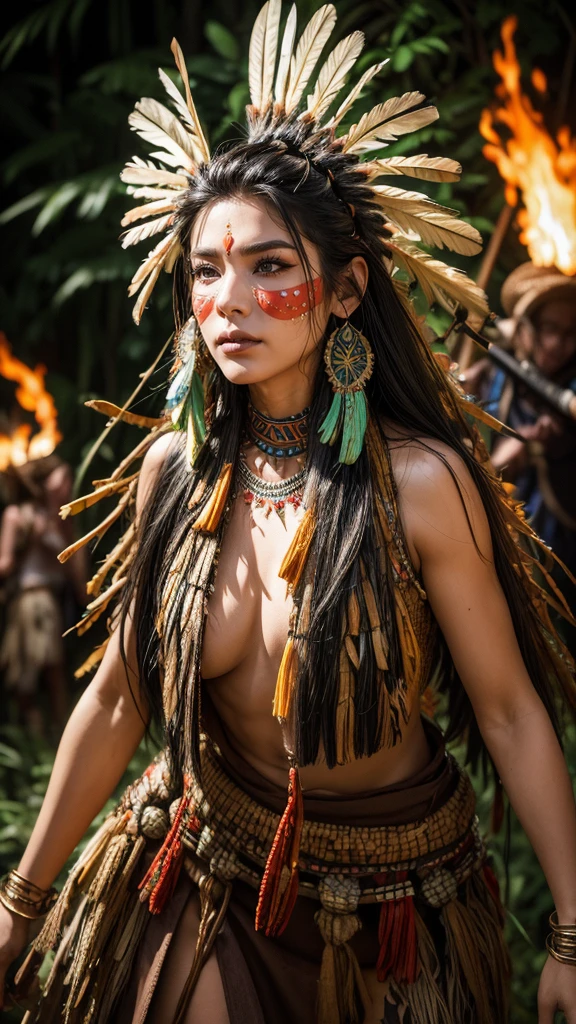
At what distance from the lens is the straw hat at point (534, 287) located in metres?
3.49

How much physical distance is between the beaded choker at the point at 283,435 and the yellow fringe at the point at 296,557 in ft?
0.61

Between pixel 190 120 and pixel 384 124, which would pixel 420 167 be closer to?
pixel 384 124

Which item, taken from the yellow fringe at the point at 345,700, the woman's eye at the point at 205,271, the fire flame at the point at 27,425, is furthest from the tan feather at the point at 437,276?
the fire flame at the point at 27,425

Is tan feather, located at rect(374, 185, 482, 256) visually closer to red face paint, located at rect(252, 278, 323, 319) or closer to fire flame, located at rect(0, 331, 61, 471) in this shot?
red face paint, located at rect(252, 278, 323, 319)

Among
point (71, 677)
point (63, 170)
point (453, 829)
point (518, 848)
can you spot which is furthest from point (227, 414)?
point (71, 677)

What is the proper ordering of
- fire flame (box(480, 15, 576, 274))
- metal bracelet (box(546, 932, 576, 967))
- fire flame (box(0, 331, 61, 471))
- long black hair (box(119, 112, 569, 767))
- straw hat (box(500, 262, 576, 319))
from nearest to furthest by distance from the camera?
metal bracelet (box(546, 932, 576, 967)), long black hair (box(119, 112, 569, 767)), fire flame (box(480, 15, 576, 274)), straw hat (box(500, 262, 576, 319)), fire flame (box(0, 331, 61, 471))

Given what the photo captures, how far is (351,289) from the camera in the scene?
190 cm

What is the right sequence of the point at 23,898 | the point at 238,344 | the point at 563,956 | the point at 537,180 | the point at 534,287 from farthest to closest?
1. the point at 534,287
2. the point at 537,180
3. the point at 23,898
4. the point at 238,344
5. the point at 563,956

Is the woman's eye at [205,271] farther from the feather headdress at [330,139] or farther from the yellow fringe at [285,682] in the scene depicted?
the yellow fringe at [285,682]

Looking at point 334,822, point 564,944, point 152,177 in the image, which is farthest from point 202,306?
point 564,944

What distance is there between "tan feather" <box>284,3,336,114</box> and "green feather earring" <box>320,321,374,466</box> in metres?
0.43

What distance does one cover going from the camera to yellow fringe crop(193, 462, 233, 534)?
192cm

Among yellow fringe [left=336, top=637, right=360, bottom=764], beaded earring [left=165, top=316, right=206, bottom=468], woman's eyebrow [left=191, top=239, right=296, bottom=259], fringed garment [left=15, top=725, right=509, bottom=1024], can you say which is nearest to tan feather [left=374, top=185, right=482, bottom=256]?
woman's eyebrow [left=191, top=239, right=296, bottom=259]

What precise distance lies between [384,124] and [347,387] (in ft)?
1.58
